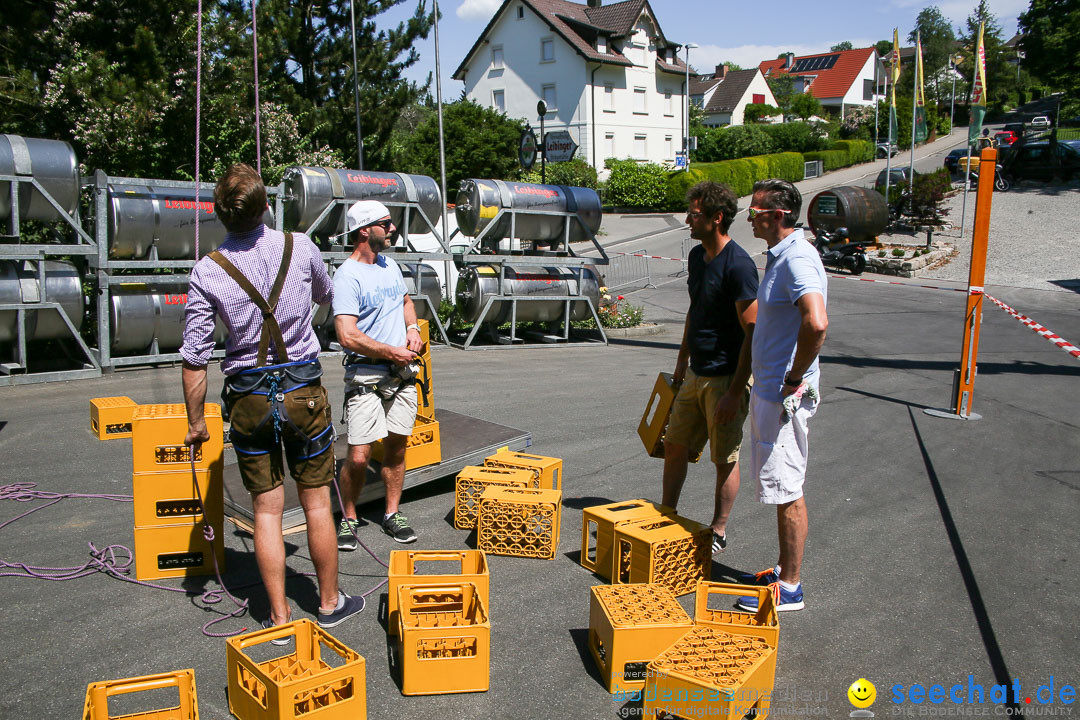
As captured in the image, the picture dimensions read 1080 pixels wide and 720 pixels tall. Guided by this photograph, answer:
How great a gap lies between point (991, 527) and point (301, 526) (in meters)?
4.23

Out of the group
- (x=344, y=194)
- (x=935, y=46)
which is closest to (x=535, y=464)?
(x=344, y=194)

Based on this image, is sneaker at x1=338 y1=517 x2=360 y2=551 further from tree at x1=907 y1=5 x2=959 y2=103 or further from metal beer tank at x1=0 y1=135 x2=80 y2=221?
tree at x1=907 y1=5 x2=959 y2=103

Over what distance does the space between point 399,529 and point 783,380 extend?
2.35m

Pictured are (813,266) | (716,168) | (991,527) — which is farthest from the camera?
(716,168)

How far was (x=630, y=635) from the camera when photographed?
317 centimetres

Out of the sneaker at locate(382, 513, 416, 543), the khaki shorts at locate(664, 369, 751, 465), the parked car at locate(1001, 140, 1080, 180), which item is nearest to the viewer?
the khaki shorts at locate(664, 369, 751, 465)

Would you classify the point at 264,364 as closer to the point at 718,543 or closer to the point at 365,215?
the point at 365,215

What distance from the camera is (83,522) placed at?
198 inches

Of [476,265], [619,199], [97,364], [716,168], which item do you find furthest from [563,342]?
[716,168]

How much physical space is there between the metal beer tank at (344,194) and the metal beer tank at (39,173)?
2.59m

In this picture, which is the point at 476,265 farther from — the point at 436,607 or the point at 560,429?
the point at 436,607

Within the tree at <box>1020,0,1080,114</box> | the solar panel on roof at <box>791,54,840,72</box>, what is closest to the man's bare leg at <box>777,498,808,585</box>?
the tree at <box>1020,0,1080,114</box>

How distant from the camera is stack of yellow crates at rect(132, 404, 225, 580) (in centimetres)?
411

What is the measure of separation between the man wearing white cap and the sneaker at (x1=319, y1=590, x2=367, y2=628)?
29.6 inches
